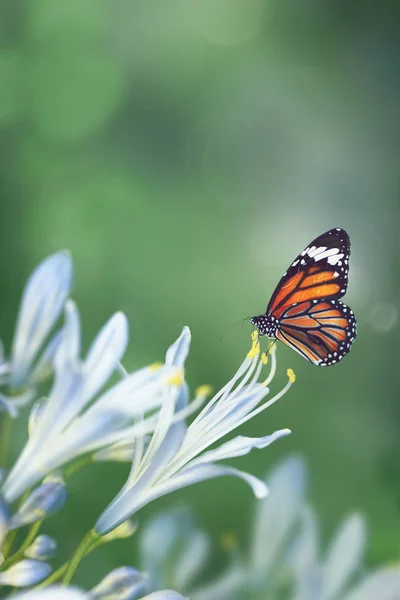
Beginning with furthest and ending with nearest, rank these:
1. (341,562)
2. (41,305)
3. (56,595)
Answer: (341,562) → (41,305) → (56,595)

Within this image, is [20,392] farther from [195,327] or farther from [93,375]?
[195,327]

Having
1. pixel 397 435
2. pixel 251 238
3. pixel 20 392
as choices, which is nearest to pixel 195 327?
pixel 251 238

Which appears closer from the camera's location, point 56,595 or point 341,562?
point 56,595

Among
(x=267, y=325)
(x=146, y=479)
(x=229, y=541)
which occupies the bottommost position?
(x=229, y=541)

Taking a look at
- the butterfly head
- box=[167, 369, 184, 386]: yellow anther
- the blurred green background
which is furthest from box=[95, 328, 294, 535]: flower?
the blurred green background

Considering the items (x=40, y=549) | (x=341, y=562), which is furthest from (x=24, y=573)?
(x=341, y=562)

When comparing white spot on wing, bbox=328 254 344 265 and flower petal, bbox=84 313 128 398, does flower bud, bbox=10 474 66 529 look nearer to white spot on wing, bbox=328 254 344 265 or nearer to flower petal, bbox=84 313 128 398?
flower petal, bbox=84 313 128 398

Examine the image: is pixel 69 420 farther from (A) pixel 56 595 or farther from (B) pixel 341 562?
(B) pixel 341 562
